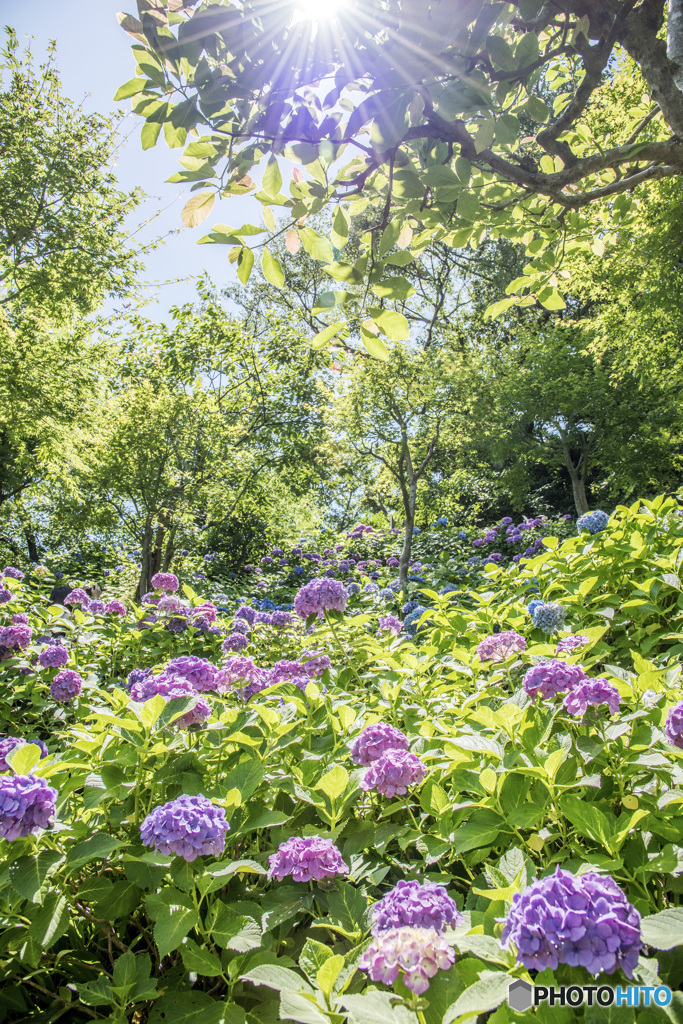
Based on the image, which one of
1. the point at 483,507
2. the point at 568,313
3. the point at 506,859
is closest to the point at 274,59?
the point at 506,859

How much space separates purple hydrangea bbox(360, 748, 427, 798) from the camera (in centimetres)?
139

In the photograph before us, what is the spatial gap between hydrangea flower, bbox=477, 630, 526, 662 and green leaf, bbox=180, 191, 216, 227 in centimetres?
180

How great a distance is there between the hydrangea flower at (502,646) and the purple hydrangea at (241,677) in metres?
0.93

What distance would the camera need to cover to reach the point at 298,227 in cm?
173

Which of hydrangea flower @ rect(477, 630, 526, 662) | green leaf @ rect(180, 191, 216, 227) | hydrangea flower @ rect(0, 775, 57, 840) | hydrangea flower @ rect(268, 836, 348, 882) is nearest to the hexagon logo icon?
hydrangea flower @ rect(268, 836, 348, 882)

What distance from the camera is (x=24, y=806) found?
3.92ft

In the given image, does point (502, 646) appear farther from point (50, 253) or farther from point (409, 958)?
point (50, 253)

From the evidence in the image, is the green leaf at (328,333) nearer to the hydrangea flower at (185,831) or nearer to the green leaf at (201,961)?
the hydrangea flower at (185,831)

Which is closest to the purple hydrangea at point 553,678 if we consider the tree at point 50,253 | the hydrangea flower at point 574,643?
the hydrangea flower at point 574,643

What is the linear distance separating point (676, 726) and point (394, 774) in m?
0.67

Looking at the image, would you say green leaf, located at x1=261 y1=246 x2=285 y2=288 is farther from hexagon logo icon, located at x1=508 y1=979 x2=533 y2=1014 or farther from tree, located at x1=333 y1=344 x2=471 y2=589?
tree, located at x1=333 y1=344 x2=471 y2=589

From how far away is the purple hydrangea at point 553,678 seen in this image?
5.02 ft

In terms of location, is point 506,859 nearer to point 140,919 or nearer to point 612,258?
point 140,919

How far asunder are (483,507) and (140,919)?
13.3 m
